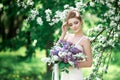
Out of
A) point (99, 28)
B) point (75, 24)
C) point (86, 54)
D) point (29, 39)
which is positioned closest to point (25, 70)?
point (29, 39)

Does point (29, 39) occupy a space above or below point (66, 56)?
above

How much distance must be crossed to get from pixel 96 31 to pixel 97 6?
0.65 m

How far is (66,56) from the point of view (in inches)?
275

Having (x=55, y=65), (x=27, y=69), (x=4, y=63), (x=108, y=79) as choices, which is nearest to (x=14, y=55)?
(x=4, y=63)

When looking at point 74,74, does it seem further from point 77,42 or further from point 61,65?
point 77,42

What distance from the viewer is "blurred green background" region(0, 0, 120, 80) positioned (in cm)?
1078

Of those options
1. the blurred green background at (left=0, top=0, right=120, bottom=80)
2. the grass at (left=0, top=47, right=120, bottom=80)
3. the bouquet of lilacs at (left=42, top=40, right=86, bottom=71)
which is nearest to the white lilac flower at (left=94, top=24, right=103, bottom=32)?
the blurred green background at (left=0, top=0, right=120, bottom=80)

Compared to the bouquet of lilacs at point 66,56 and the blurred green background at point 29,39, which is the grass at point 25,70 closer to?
the blurred green background at point 29,39

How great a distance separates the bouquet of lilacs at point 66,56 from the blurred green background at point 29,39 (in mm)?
1363

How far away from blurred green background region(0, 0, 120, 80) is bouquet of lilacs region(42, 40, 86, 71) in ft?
4.47

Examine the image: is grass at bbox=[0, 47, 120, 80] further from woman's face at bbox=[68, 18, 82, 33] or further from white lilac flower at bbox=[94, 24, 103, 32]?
woman's face at bbox=[68, 18, 82, 33]

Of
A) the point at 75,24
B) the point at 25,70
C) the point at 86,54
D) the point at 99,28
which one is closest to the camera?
the point at 86,54

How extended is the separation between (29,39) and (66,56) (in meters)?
8.41

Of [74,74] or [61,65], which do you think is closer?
[61,65]
